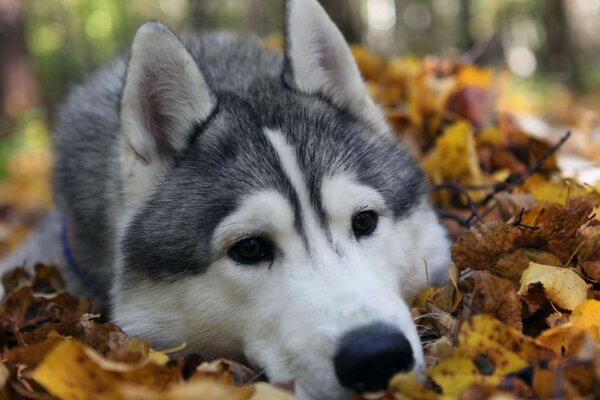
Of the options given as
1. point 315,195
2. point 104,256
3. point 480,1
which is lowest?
point 480,1

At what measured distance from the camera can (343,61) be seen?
125 inches

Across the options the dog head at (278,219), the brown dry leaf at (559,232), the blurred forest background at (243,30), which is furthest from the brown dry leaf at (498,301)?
the blurred forest background at (243,30)

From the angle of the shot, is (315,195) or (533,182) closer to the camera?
(315,195)

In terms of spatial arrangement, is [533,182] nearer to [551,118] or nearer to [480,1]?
[551,118]

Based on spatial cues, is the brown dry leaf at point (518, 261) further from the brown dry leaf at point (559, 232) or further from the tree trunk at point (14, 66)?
the tree trunk at point (14, 66)

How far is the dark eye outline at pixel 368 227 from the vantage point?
Answer: 2.60 metres

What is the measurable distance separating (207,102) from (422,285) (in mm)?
→ 1232

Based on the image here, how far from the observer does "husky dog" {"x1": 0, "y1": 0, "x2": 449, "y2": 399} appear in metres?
2.13

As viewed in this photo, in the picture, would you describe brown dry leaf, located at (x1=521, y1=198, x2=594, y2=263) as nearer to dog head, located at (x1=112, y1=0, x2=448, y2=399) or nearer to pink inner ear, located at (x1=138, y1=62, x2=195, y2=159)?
dog head, located at (x1=112, y1=0, x2=448, y2=399)

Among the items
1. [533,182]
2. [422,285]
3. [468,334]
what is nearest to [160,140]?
[422,285]

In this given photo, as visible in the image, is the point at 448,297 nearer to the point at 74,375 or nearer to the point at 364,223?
the point at 364,223

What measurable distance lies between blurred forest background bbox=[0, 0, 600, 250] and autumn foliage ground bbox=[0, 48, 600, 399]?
1.38 m

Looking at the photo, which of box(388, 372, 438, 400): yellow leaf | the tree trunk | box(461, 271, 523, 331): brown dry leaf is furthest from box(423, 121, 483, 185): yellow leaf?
the tree trunk

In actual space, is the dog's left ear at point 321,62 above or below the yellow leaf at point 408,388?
above
